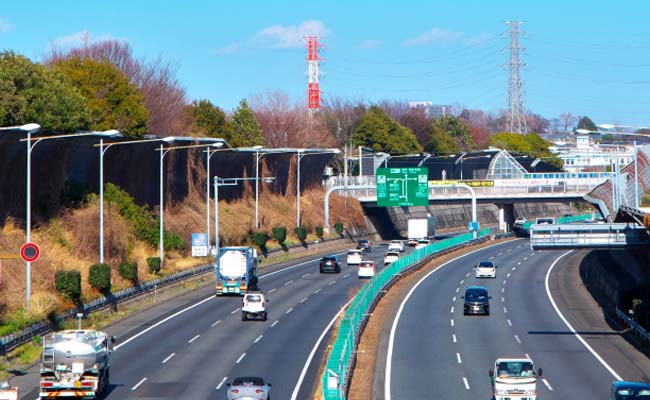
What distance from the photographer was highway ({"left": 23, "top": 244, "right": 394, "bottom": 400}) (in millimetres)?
37500

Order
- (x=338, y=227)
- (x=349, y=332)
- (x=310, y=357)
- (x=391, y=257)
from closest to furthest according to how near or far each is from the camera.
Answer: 1. (x=349, y=332)
2. (x=310, y=357)
3. (x=391, y=257)
4. (x=338, y=227)

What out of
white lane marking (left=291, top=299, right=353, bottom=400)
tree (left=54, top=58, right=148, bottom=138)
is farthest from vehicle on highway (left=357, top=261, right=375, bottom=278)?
tree (left=54, top=58, right=148, bottom=138)

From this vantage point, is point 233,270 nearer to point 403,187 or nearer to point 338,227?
point 403,187

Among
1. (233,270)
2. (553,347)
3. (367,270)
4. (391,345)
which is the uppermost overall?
(233,270)

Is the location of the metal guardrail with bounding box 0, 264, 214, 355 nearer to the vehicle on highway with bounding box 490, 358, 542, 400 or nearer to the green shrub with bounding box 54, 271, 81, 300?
the green shrub with bounding box 54, 271, 81, 300

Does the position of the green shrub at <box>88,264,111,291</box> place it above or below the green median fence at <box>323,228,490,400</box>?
above

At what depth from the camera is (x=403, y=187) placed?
368 feet

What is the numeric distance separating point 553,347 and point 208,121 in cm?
8624

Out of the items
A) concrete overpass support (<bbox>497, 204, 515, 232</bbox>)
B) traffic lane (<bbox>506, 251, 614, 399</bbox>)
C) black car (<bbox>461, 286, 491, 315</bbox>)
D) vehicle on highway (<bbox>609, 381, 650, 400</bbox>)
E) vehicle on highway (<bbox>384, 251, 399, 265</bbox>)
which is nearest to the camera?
vehicle on highway (<bbox>609, 381, 650, 400</bbox>)

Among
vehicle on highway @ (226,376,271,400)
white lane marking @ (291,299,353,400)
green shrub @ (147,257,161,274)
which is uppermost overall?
green shrub @ (147,257,161,274)

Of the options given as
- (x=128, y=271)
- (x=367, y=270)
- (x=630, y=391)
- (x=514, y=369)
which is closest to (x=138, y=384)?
(x=514, y=369)

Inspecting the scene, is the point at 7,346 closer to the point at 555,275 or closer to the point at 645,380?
the point at 645,380

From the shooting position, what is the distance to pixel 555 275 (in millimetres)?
86250

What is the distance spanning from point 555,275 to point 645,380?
46588mm
